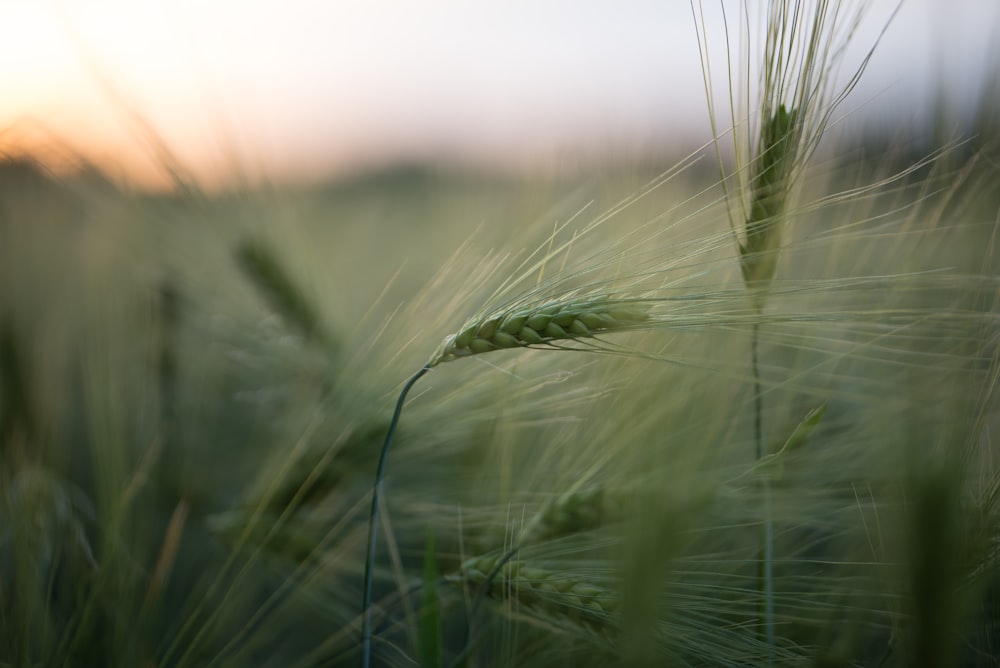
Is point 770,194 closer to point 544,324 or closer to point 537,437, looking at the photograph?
point 544,324

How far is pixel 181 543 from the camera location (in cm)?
86

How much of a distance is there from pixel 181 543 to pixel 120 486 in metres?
0.24

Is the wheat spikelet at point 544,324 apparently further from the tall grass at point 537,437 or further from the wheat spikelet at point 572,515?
the wheat spikelet at point 572,515

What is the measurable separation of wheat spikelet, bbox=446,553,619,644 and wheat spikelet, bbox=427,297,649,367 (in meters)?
0.14

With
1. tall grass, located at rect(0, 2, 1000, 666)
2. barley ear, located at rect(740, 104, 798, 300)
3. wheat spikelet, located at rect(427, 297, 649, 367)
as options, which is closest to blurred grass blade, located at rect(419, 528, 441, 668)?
tall grass, located at rect(0, 2, 1000, 666)

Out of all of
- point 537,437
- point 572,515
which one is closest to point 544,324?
point 572,515

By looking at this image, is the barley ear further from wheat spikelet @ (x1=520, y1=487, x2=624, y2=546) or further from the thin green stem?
wheat spikelet @ (x1=520, y1=487, x2=624, y2=546)

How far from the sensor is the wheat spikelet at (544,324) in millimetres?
422

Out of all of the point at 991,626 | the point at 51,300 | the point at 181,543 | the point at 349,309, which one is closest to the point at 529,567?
the point at 991,626

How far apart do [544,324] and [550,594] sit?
7.2 inches

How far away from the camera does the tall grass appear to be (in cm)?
41

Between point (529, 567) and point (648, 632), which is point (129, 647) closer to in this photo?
point (529, 567)

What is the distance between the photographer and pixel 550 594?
0.46 meters

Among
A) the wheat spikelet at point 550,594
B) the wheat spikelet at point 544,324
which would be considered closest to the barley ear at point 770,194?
the wheat spikelet at point 544,324
